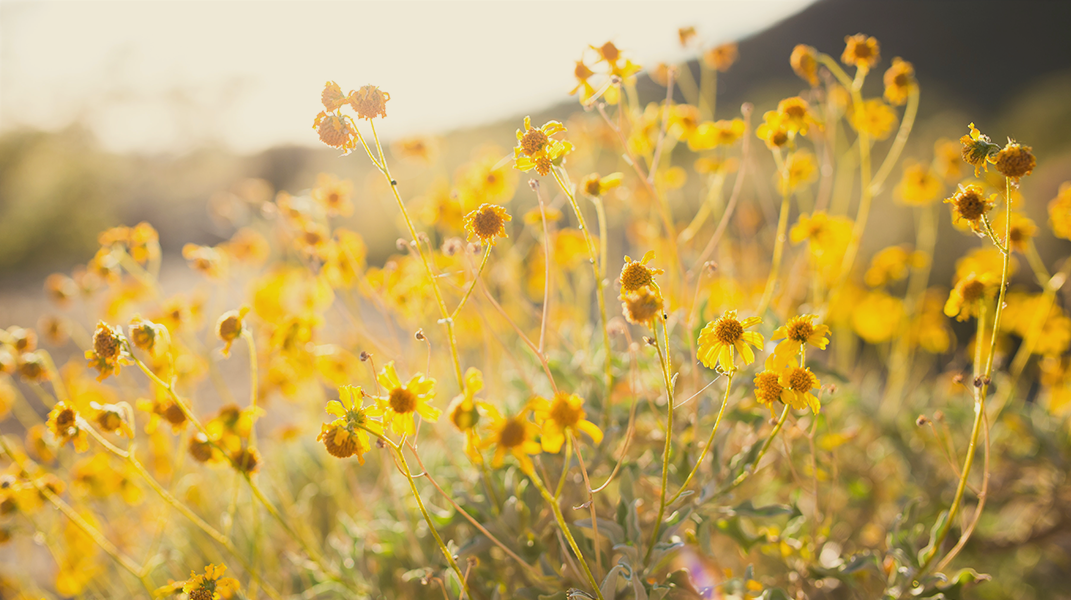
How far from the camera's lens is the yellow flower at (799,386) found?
120 cm

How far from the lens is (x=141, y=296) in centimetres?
291

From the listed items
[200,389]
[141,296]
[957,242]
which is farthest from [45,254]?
[957,242]

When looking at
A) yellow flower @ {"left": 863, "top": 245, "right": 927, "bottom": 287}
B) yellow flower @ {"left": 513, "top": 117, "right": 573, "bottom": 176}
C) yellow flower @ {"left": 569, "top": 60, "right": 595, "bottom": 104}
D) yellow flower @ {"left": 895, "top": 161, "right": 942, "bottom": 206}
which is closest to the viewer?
yellow flower @ {"left": 513, "top": 117, "right": 573, "bottom": 176}

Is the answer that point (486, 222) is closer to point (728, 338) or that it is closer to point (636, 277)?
point (636, 277)

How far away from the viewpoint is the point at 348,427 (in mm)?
1240

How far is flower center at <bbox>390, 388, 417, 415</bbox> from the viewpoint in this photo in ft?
4.09

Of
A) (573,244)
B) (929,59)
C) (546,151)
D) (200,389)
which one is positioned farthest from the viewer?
(929,59)

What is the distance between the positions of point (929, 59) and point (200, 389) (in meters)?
21.6

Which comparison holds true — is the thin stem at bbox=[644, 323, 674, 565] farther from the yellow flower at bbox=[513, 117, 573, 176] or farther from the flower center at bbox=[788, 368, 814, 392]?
the yellow flower at bbox=[513, 117, 573, 176]

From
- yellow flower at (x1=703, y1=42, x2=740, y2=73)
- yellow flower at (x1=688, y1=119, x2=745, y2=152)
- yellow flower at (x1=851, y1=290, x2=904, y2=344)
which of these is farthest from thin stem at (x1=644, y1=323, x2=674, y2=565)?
yellow flower at (x1=851, y1=290, x2=904, y2=344)

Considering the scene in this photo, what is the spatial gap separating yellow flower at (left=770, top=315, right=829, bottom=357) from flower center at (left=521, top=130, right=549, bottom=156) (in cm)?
70

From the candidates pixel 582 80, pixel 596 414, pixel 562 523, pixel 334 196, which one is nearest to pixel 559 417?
pixel 562 523

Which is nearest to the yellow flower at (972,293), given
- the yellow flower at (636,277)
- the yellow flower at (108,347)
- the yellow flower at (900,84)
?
the yellow flower at (900,84)

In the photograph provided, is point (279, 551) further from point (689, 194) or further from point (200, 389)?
point (689, 194)
